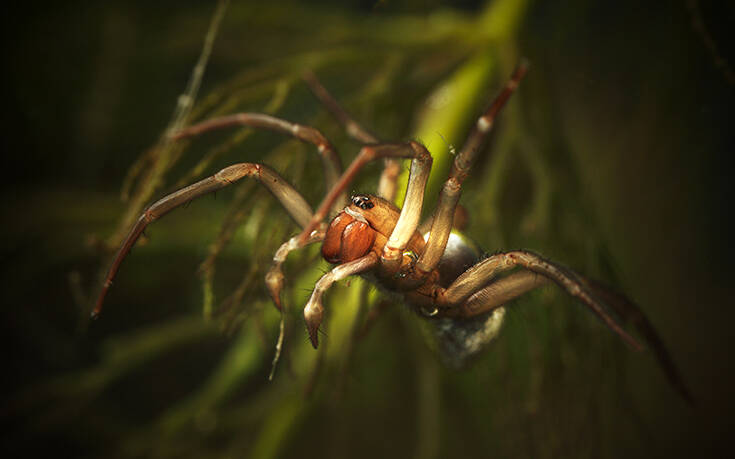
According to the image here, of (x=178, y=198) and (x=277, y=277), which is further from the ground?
(x=178, y=198)

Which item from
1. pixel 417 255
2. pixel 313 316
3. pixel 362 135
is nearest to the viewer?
pixel 313 316

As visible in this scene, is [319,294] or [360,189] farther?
[360,189]

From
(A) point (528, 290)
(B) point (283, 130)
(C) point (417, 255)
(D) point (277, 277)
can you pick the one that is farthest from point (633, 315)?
(B) point (283, 130)

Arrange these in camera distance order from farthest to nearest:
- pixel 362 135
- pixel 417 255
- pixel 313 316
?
pixel 362 135
pixel 417 255
pixel 313 316

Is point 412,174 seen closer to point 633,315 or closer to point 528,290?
point 528,290

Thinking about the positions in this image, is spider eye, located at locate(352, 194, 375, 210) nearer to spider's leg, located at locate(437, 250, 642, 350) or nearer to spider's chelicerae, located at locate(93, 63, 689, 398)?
spider's chelicerae, located at locate(93, 63, 689, 398)

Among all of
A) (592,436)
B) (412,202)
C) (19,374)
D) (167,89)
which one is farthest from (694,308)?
(19,374)

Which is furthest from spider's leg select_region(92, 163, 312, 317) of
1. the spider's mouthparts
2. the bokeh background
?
the spider's mouthparts

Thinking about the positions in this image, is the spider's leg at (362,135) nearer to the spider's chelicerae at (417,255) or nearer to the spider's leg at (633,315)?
the spider's chelicerae at (417,255)
